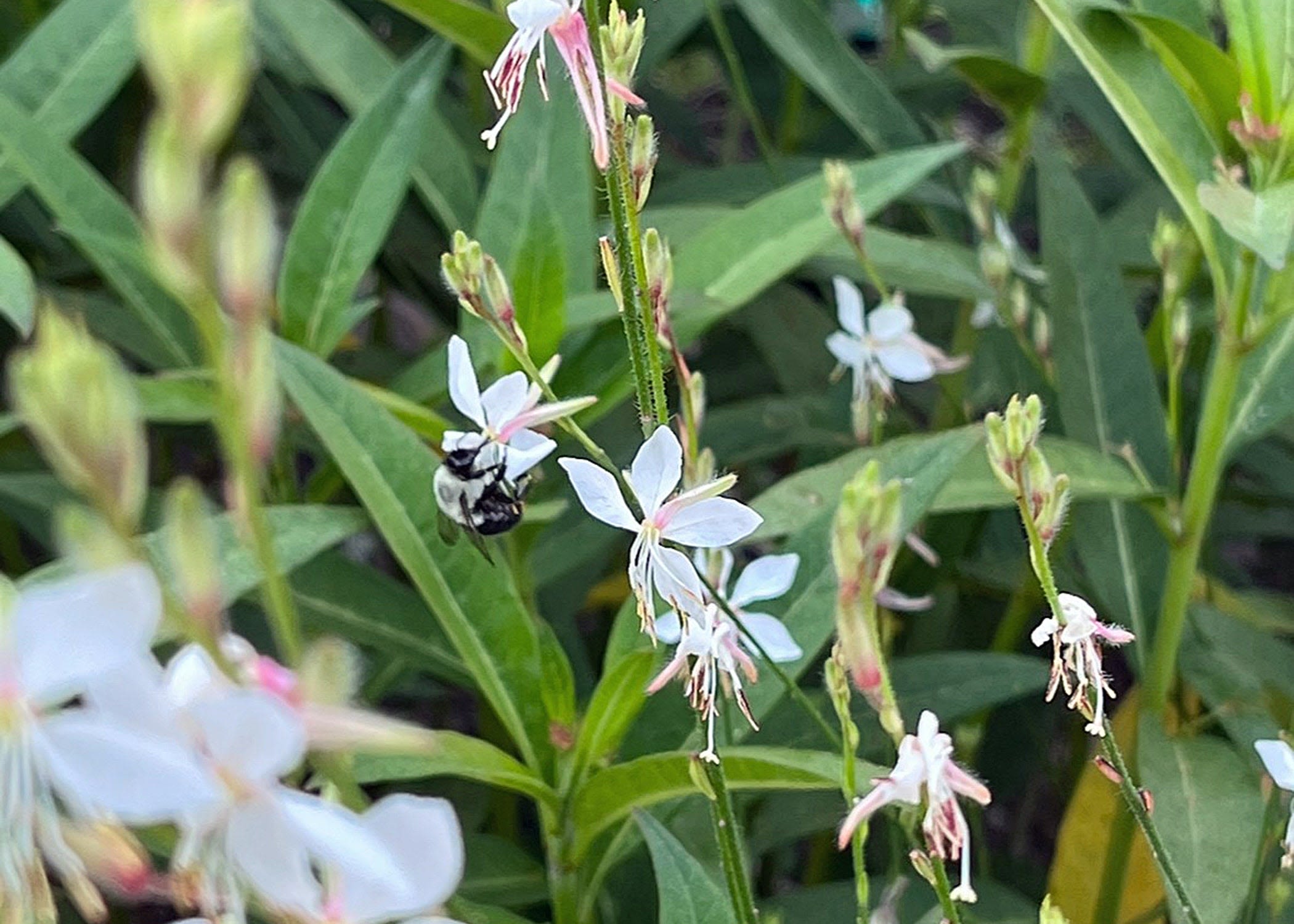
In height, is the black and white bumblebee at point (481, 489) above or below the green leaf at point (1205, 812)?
above

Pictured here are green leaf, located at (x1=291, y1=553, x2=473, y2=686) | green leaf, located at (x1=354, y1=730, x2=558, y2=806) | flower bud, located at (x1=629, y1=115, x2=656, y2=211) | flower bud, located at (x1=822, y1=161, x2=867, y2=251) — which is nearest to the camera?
flower bud, located at (x1=629, y1=115, x2=656, y2=211)

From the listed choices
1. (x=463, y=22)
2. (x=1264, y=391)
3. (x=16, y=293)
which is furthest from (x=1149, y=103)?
(x=16, y=293)

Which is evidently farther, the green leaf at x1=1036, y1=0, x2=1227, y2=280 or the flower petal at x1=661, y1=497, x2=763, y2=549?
the green leaf at x1=1036, y1=0, x2=1227, y2=280

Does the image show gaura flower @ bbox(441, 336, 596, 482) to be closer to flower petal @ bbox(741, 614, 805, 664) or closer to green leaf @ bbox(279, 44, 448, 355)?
flower petal @ bbox(741, 614, 805, 664)

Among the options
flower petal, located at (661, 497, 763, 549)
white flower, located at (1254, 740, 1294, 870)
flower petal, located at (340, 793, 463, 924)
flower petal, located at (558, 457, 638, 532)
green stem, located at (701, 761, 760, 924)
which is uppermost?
flower petal, located at (340, 793, 463, 924)

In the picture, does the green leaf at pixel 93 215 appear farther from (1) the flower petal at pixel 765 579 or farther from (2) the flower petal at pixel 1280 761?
(2) the flower petal at pixel 1280 761

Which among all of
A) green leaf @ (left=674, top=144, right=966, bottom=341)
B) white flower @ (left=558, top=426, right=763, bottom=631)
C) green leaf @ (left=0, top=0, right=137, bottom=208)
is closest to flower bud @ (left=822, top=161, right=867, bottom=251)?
green leaf @ (left=674, top=144, right=966, bottom=341)

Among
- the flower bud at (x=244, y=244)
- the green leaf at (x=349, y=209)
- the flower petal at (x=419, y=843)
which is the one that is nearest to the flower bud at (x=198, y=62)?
the flower bud at (x=244, y=244)

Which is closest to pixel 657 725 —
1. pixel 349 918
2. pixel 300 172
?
pixel 349 918
